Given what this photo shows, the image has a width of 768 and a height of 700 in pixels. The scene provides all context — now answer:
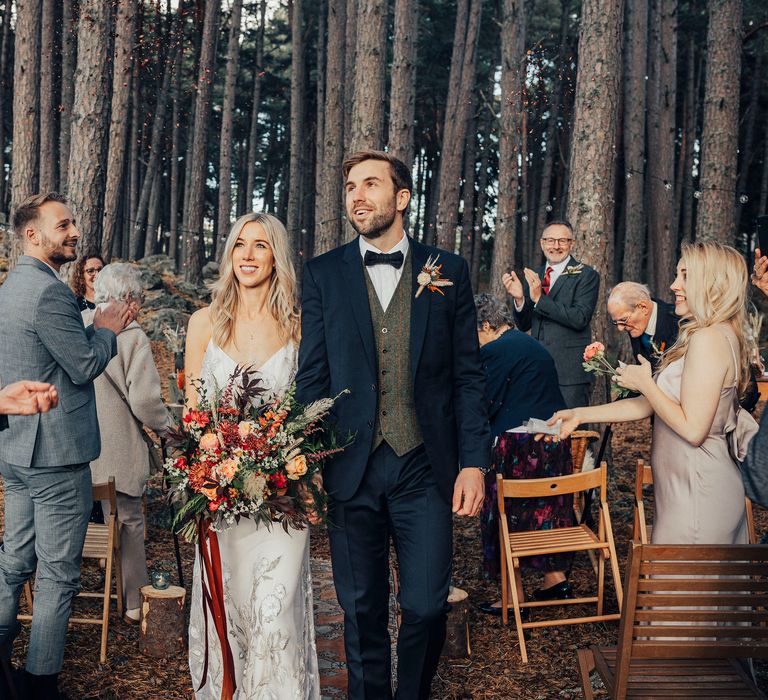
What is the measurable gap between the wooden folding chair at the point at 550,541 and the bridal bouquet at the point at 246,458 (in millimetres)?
1674

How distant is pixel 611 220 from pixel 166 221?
2865cm

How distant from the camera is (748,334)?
383cm

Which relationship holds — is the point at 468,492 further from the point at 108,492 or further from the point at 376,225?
the point at 108,492

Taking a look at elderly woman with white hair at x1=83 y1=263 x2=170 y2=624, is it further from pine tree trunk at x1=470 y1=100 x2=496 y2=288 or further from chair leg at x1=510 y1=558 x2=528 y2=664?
pine tree trunk at x1=470 y1=100 x2=496 y2=288

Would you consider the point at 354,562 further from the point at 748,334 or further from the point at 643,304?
the point at 643,304

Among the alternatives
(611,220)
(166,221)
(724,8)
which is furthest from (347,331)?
(166,221)

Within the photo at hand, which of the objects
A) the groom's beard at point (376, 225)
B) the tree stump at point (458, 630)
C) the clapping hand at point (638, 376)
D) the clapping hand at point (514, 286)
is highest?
the clapping hand at point (514, 286)

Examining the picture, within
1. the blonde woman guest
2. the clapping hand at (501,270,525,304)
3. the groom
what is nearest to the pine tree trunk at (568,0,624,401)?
the clapping hand at (501,270,525,304)

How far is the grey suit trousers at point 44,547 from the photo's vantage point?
3.94 metres

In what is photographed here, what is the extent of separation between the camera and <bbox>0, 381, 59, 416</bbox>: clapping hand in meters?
2.83

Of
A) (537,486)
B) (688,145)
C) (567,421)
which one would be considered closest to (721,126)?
(537,486)

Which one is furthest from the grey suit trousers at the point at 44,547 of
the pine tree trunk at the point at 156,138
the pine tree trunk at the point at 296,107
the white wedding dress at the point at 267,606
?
the pine tree trunk at the point at 156,138

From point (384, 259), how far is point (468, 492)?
3.44ft

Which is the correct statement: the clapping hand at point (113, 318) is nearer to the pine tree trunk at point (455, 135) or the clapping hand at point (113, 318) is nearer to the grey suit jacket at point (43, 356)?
the grey suit jacket at point (43, 356)
